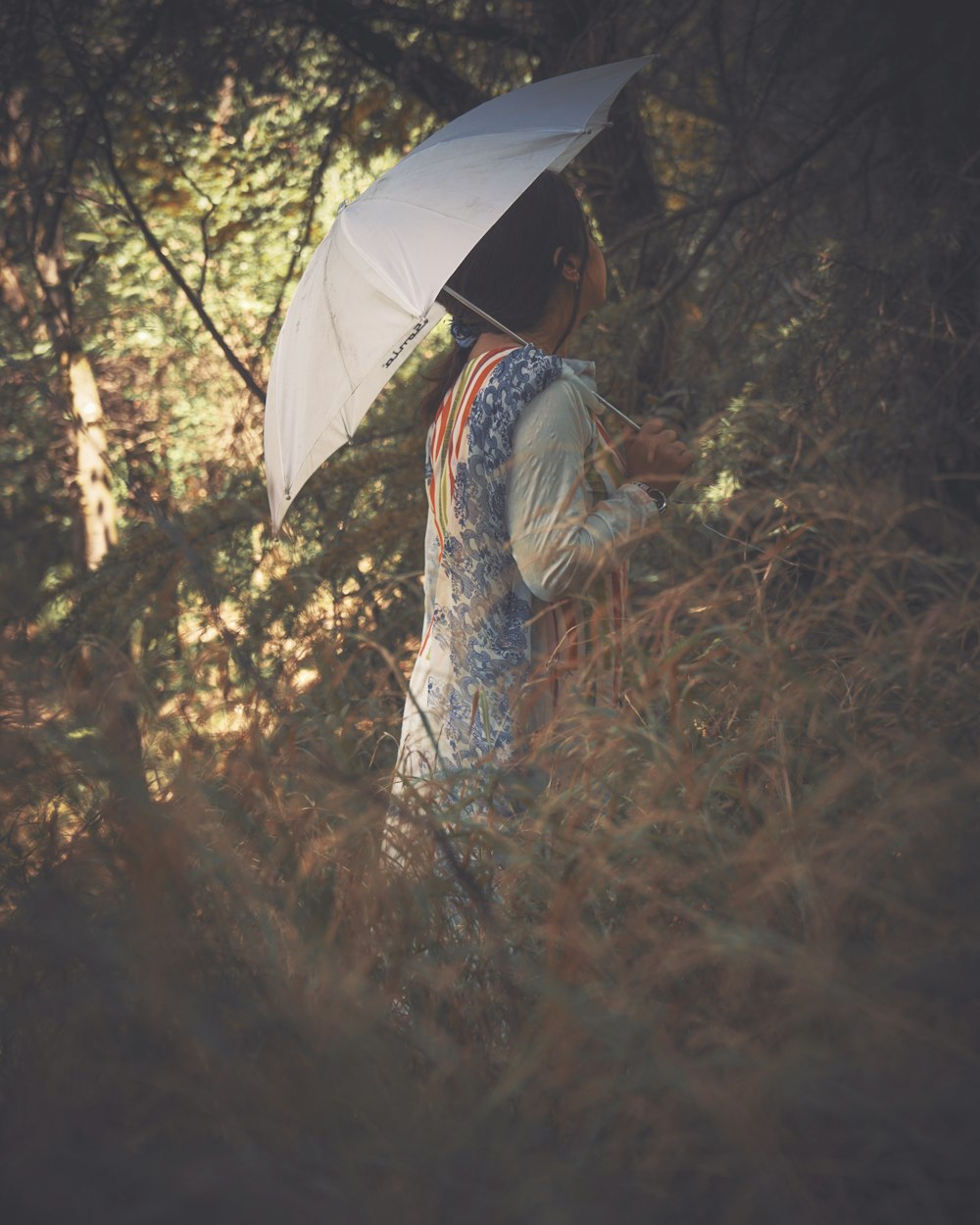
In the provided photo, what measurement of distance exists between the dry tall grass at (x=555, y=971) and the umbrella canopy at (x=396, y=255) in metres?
0.76

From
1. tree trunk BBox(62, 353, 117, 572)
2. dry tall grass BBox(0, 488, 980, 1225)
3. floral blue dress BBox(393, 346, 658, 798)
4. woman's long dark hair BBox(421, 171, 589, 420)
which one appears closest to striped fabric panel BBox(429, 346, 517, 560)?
floral blue dress BBox(393, 346, 658, 798)

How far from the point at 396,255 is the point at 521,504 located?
1.98 feet

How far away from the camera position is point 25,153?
4.68 m

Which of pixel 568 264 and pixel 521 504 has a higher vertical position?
pixel 568 264

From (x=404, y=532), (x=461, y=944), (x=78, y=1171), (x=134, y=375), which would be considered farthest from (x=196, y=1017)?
(x=134, y=375)

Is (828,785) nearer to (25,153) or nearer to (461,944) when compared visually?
(461,944)

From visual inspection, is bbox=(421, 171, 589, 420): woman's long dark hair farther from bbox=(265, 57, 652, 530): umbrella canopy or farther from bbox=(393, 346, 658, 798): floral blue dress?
bbox=(393, 346, 658, 798): floral blue dress

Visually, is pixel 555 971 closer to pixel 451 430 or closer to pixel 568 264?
pixel 451 430

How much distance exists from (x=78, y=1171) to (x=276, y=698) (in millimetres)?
882

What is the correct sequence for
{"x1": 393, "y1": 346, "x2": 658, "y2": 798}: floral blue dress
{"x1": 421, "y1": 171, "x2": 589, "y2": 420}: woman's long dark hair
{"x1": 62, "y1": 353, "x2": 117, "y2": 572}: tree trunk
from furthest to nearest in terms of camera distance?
{"x1": 62, "y1": 353, "x2": 117, "y2": 572}: tree trunk
{"x1": 421, "y1": 171, "x2": 589, "y2": 420}: woman's long dark hair
{"x1": 393, "y1": 346, "x2": 658, "y2": 798}: floral blue dress

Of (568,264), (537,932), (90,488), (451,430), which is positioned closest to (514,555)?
(451,430)

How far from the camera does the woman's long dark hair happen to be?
83.9 inches

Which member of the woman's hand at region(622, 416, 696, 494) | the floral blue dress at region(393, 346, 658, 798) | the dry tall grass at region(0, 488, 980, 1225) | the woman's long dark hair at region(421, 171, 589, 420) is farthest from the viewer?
the woman's long dark hair at region(421, 171, 589, 420)

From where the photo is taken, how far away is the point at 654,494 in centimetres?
205
